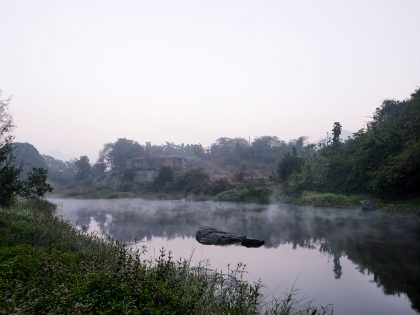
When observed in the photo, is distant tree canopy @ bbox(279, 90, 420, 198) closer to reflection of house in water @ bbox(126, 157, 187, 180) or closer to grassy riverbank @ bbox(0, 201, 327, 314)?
grassy riverbank @ bbox(0, 201, 327, 314)

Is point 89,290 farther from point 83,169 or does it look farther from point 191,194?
point 83,169

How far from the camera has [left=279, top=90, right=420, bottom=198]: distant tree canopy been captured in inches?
1239

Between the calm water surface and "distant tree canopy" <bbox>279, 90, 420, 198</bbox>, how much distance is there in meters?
3.82

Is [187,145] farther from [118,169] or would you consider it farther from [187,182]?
[187,182]

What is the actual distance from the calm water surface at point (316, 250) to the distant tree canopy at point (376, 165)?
151 inches

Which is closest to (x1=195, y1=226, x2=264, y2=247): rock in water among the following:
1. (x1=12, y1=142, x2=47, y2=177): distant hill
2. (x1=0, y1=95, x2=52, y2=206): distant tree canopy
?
(x1=0, y1=95, x2=52, y2=206): distant tree canopy

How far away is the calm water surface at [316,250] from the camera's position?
1235 cm

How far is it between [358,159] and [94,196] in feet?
139

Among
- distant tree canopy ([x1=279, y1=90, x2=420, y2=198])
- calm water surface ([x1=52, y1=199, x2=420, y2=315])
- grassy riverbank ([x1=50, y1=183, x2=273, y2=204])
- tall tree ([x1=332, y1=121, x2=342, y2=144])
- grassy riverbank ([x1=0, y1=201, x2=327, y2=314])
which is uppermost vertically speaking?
tall tree ([x1=332, y1=121, x2=342, y2=144])

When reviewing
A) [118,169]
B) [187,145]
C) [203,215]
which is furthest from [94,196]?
[187,145]

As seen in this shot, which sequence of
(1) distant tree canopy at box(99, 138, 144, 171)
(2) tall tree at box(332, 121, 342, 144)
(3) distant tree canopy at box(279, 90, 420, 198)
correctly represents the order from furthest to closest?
(1) distant tree canopy at box(99, 138, 144, 171)
(2) tall tree at box(332, 121, 342, 144)
(3) distant tree canopy at box(279, 90, 420, 198)

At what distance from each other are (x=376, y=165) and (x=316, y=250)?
20306 millimetres

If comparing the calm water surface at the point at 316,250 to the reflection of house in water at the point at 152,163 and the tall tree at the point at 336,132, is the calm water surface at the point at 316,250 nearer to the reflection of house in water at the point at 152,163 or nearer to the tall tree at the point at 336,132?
the tall tree at the point at 336,132

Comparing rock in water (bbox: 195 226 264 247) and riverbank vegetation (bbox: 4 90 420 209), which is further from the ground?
riverbank vegetation (bbox: 4 90 420 209)
